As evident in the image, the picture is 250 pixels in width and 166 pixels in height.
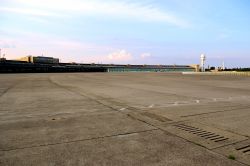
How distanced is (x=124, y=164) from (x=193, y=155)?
4.73 ft

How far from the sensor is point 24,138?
6.84m

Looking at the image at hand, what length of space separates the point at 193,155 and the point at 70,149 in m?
2.57

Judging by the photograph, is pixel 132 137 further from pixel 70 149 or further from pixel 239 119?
pixel 239 119

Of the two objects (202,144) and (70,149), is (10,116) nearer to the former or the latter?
(70,149)

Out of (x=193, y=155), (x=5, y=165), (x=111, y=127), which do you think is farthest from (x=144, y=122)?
(x=5, y=165)

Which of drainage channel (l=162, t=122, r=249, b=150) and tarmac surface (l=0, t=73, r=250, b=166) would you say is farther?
drainage channel (l=162, t=122, r=249, b=150)

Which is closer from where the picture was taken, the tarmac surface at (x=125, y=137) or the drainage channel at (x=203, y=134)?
the tarmac surface at (x=125, y=137)

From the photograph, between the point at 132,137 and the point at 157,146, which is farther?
the point at 132,137

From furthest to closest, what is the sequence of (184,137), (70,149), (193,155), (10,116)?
1. (10,116)
2. (184,137)
3. (70,149)
4. (193,155)

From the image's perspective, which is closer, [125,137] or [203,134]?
[125,137]

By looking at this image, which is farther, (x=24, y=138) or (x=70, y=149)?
Result: (x=24, y=138)

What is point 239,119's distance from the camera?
30.5 ft

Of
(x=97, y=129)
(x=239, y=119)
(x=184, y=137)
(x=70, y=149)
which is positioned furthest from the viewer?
(x=239, y=119)

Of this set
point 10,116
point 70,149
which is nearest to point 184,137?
point 70,149
